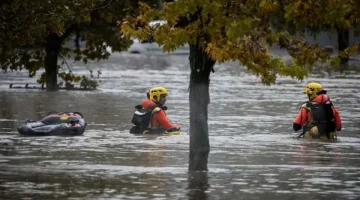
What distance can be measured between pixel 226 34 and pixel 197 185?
2081 mm

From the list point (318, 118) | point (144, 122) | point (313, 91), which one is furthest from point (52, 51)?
point (318, 118)

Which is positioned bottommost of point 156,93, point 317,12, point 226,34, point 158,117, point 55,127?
point 55,127

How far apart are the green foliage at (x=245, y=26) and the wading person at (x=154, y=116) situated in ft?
22.6

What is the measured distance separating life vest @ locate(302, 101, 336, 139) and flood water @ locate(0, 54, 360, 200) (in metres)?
0.40

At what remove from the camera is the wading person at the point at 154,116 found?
23953 mm

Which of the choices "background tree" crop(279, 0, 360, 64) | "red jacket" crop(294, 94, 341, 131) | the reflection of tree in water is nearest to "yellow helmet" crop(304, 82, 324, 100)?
"red jacket" crop(294, 94, 341, 131)

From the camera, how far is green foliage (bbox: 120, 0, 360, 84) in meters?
15.2

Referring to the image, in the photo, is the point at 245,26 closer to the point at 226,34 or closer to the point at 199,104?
the point at 226,34

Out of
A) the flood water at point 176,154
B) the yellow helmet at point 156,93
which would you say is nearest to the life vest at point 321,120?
the flood water at point 176,154

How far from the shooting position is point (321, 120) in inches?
918

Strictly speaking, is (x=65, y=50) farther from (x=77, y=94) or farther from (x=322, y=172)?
(x=322, y=172)

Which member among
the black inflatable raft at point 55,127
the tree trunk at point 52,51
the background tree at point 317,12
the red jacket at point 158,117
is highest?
the background tree at point 317,12

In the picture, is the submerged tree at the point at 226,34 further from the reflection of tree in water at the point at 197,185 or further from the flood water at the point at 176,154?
the flood water at the point at 176,154

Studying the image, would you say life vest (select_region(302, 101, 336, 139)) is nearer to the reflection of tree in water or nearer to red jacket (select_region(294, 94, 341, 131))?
red jacket (select_region(294, 94, 341, 131))
